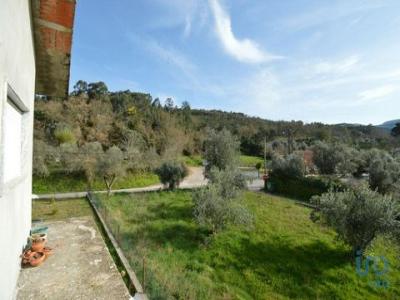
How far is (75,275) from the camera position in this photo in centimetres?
569

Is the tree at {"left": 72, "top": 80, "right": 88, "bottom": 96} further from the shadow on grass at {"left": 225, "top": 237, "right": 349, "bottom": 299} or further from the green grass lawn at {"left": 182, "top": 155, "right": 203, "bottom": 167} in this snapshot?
the shadow on grass at {"left": 225, "top": 237, "right": 349, "bottom": 299}

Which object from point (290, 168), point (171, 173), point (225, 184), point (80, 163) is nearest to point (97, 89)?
point (80, 163)

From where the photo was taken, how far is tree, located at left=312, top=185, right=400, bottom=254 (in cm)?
1083

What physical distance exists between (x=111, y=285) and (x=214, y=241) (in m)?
7.15

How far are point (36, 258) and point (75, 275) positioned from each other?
1.11m

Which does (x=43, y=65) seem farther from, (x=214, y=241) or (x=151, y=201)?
(x=151, y=201)

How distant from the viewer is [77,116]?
1496 inches

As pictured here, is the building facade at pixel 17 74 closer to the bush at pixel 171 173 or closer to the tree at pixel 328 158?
the bush at pixel 171 173

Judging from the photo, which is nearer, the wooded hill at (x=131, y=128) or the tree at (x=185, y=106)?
the wooded hill at (x=131, y=128)

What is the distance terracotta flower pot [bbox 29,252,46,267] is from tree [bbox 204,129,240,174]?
55.1 feet

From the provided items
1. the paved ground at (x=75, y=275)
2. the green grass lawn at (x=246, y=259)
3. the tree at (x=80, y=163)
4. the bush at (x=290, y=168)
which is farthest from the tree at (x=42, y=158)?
the bush at (x=290, y=168)

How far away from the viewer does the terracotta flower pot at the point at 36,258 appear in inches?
233

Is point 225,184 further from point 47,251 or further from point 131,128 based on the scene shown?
point 131,128
